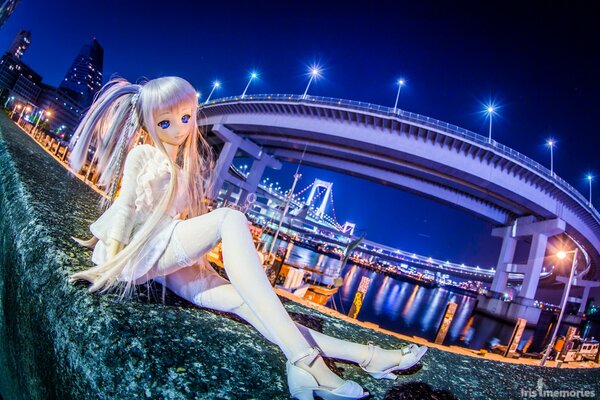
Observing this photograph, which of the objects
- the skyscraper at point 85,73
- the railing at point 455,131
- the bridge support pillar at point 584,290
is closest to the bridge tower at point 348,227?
the bridge support pillar at point 584,290

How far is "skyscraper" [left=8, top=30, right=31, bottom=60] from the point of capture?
7931 cm

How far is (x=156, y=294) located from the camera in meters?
1.44

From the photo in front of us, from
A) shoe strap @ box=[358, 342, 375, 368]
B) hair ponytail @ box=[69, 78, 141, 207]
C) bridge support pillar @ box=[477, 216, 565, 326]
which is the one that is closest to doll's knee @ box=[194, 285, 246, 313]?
shoe strap @ box=[358, 342, 375, 368]

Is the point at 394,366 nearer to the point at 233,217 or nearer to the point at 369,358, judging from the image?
the point at 369,358

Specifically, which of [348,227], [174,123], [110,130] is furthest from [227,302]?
[348,227]

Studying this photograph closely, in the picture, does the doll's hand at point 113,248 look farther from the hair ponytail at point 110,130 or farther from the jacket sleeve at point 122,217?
the hair ponytail at point 110,130

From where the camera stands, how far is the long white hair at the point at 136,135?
145cm

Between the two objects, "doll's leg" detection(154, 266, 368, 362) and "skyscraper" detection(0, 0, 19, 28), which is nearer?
"doll's leg" detection(154, 266, 368, 362)

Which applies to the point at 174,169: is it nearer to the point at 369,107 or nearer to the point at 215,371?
the point at 215,371

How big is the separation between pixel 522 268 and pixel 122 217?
32551 millimetres

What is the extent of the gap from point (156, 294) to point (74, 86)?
168654mm

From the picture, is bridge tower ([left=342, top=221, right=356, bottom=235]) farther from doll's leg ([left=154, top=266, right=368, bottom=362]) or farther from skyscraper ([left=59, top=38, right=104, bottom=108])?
skyscraper ([left=59, top=38, right=104, bottom=108])

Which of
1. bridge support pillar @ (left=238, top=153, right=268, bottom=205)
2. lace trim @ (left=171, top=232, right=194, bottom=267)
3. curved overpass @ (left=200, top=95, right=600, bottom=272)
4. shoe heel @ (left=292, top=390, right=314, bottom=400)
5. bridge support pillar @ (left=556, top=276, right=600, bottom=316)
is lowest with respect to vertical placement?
shoe heel @ (left=292, top=390, right=314, bottom=400)

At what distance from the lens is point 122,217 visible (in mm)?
1247
